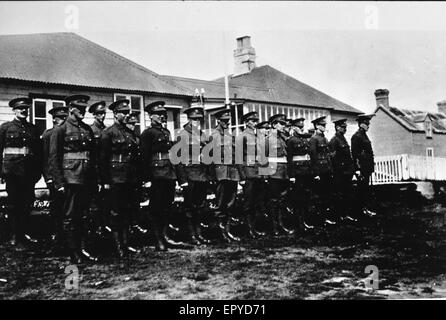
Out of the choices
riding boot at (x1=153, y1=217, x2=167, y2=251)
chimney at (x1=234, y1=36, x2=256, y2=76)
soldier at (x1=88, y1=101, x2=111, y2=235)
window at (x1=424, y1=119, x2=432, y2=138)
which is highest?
chimney at (x1=234, y1=36, x2=256, y2=76)

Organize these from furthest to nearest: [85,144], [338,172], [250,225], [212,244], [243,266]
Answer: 1. [338,172]
2. [250,225]
3. [212,244]
4. [85,144]
5. [243,266]

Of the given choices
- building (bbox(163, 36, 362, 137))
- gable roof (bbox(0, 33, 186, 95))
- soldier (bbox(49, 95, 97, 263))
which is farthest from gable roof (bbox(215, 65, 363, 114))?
soldier (bbox(49, 95, 97, 263))

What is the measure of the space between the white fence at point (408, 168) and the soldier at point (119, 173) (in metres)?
10.5

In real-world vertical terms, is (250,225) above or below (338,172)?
below

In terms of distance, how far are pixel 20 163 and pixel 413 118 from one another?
872 inches

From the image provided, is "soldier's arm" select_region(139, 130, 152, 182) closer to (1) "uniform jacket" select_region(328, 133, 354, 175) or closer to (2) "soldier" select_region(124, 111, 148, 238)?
(2) "soldier" select_region(124, 111, 148, 238)

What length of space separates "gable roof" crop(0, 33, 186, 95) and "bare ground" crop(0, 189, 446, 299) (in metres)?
6.23

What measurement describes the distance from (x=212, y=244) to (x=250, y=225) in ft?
3.00

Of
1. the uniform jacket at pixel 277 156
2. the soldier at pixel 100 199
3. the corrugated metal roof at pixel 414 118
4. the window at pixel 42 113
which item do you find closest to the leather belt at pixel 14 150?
the soldier at pixel 100 199

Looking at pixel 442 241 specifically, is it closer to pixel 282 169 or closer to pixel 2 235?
pixel 282 169

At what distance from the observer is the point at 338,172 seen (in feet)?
27.8

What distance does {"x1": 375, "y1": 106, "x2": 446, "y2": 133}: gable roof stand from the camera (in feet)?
71.2

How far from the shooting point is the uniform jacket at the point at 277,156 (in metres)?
7.05

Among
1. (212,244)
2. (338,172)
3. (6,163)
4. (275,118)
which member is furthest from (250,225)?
(6,163)
